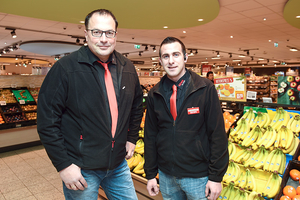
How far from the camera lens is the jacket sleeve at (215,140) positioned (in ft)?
4.86

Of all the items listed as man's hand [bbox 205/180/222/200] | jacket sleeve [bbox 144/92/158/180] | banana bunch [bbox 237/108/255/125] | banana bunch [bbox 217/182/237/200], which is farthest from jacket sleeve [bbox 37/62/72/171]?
banana bunch [bbox 237/108/255/125]

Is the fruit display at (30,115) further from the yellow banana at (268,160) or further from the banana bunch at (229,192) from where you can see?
the yellow banana at (268,160)

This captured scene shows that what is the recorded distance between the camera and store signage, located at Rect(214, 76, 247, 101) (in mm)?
3203

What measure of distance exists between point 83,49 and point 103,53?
164 millimetres

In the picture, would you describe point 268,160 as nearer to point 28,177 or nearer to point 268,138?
point 268,138

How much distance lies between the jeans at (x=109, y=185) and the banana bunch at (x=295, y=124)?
1.96 m

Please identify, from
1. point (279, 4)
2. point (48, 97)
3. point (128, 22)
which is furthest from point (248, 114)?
point (128, 22)

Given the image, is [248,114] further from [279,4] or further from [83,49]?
[279,4]

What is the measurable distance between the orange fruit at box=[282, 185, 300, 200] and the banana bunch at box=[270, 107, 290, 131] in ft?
2.55

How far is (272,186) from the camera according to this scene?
1.99 metres

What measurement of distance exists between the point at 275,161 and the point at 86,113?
1.88 meters

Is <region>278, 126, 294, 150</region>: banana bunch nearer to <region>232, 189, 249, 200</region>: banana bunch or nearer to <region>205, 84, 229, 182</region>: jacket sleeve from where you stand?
<region>232, 189, 249, 200</region>: banana bunch

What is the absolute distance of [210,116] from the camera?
1.51m

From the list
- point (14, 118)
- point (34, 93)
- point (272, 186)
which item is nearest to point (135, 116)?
point (272, 186)
